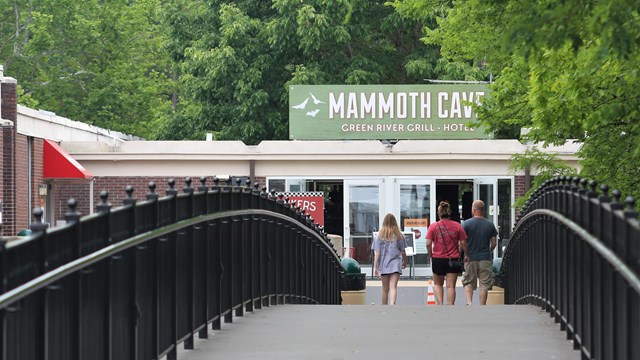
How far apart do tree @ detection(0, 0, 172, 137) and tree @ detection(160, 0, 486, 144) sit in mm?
14166

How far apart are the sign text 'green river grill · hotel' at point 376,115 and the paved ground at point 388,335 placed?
Answer: 70.0 feet

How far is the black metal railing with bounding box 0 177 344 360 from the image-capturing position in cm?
594

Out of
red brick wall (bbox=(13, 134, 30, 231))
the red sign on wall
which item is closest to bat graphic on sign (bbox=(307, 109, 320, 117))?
the red sign on wall

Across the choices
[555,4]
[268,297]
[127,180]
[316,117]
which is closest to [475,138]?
[316,117]

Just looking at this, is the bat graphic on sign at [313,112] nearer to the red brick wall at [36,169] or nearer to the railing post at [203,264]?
the red brick wall at [36,169]

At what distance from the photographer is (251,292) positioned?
13336 millimetres

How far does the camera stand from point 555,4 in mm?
8703

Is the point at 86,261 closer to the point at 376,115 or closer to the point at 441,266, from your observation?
the point at 441,266

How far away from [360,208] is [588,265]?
87.3ft

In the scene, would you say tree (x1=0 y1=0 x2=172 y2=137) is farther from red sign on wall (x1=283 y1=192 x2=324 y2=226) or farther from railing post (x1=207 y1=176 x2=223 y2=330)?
railing post (x1=207 y1=176 x2=223 y2=330)

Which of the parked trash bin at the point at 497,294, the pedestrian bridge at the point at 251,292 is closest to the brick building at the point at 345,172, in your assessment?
the parked trash bin at the point at 497,294

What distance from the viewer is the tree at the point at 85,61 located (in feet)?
200

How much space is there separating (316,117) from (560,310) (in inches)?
976

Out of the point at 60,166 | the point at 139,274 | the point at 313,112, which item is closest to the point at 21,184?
the point at 60,166
